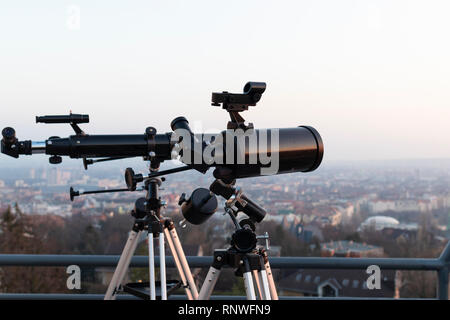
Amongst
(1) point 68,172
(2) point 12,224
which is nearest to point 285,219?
(1) point 68,172

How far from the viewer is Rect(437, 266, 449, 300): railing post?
2.69 metres

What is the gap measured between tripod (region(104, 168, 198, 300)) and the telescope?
0.65m

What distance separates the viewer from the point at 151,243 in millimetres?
2248

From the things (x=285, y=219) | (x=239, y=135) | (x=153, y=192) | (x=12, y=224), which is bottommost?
(x=12, y=224)

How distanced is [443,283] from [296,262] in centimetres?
86

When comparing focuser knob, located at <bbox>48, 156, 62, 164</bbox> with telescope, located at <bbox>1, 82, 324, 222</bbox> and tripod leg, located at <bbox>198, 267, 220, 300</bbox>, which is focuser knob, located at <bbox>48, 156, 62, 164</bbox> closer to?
telescope, located at <bbox>1, 82, 324, 222</bbox>

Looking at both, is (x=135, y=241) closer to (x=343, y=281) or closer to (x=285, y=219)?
Result: (x=343, y=281)

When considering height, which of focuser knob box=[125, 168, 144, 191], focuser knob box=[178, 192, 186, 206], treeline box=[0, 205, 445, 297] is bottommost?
treeline box=[0, 205, 445, 297]

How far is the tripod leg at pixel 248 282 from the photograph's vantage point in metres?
1.54

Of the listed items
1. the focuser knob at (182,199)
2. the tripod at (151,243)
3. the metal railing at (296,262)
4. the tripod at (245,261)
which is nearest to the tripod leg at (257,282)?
the tripod at (245,261)

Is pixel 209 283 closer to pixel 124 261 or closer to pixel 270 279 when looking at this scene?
pixel 270 279

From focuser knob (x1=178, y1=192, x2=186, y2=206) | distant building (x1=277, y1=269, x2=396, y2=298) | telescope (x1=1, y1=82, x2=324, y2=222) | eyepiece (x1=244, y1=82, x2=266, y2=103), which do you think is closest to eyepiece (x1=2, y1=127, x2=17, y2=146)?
telescope (x1=1, y1=82, x2=324, y2=222)
